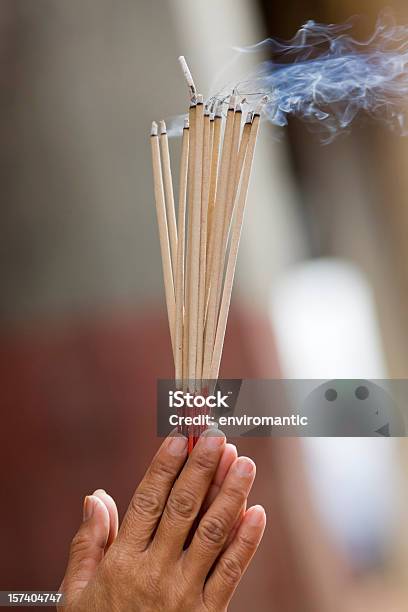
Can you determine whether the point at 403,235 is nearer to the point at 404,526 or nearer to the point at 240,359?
the point at 240,359

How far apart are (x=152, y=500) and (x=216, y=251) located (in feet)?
0.67

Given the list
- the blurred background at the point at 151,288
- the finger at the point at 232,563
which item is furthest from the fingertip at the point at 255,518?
the blurred background at the point at 151,288

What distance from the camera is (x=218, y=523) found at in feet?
1.65

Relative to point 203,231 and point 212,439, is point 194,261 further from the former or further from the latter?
point 212,439

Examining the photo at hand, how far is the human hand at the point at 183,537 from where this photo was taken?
1.66 ft

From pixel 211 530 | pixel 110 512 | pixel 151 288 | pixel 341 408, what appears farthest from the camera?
pixel 151 288

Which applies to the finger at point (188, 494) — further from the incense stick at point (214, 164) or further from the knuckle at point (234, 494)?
the incense stick at point (214, 164)

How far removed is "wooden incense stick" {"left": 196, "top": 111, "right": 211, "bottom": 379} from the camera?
54cm

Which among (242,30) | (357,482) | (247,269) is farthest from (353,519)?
(242,30)

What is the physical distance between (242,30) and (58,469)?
3.41 ft

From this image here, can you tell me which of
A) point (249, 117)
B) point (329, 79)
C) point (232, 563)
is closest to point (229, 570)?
point (232, 563)

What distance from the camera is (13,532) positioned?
1377 mm

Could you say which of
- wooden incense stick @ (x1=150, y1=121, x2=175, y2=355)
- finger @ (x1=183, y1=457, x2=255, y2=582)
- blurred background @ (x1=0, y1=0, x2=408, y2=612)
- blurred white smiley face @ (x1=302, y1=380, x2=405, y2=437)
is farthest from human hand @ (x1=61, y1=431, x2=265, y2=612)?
blurred background @ (x1=0, y1=0, x2=408, y2=612)

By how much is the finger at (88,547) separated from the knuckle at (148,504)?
9cm
